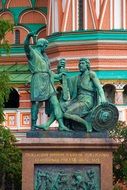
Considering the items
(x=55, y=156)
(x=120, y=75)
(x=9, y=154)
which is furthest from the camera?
(x=120, y=75)

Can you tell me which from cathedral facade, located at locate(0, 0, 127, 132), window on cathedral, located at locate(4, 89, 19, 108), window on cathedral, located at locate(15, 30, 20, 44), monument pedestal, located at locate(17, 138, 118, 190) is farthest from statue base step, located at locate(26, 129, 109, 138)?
window on cathedral, located at locate(15, 30, 20, 44)

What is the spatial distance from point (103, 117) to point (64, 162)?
173 cm

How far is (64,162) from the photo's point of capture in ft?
97.0

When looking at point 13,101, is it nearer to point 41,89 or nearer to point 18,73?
point 18,73

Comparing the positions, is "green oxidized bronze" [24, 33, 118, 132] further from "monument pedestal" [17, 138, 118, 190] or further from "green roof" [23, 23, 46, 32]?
"green roof" [23, 23, 46, 32]

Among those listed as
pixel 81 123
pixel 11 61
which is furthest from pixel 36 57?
pixel 11 61

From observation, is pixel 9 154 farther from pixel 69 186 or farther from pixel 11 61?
pixel 11 61

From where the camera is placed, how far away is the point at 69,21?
55.3 metres

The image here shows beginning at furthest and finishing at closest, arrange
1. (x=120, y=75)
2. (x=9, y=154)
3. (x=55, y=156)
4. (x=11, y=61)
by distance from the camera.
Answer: (x=11, y=61)
(x=120, y=75)
(x=9, y=154)
(x=55, y=156)

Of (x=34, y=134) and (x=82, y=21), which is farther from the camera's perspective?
(x=82, y=21)

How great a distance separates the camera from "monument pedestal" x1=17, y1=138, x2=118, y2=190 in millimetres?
29547

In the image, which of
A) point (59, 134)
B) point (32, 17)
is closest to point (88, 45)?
point (32, 17)

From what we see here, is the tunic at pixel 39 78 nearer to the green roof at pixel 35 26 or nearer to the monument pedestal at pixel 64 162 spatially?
the monument pedestal at pixel 64 162

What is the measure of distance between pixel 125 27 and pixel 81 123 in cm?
2498
